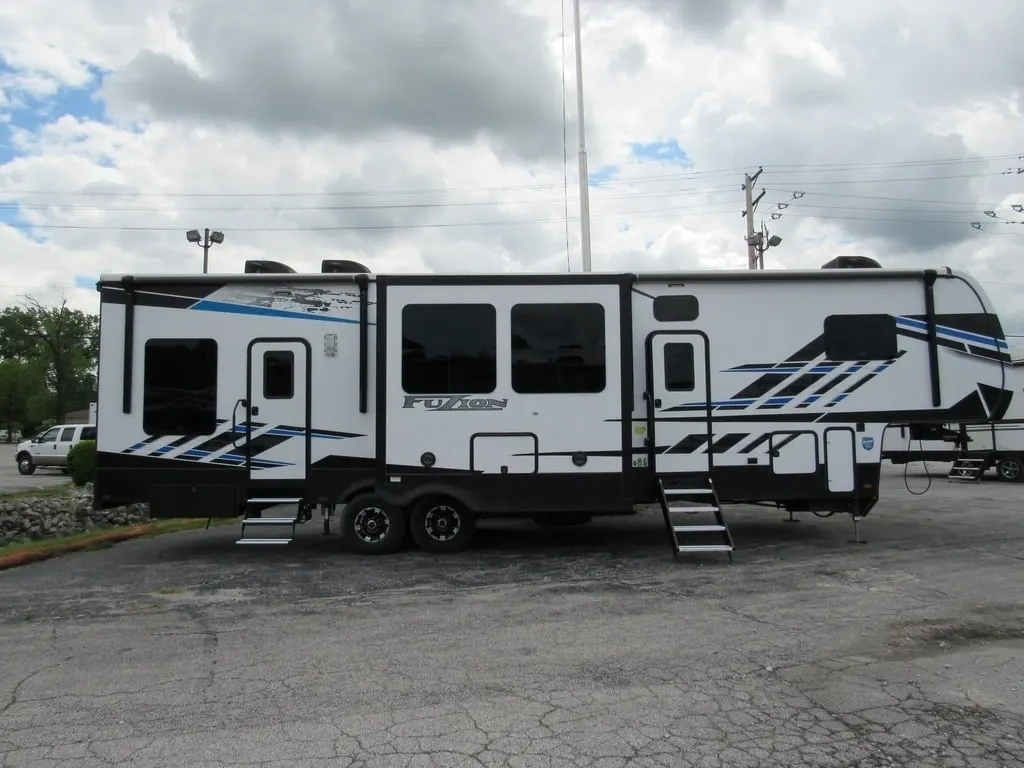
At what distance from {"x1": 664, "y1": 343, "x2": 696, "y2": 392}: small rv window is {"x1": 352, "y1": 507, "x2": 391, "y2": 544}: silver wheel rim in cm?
356

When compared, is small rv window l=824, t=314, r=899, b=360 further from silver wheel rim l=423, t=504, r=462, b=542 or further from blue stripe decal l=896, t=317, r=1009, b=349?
silver wheel rim l=423, t=504, r=462, b=542

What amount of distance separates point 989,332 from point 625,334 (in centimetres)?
431

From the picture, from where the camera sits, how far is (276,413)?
8562mm

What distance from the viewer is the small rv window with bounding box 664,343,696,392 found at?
866 cm

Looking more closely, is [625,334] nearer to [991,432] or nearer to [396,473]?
[396,473]

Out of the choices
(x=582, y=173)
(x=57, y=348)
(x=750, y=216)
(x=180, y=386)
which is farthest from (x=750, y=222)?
(x=57, y=348)

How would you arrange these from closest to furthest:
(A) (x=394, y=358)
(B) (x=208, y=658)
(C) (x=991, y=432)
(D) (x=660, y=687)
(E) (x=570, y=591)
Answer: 1. (D) (x=660, y=687)
2. (B) (x=208, y=658)
3. (E) (x=570, y=591)
4. (A) (x=394, y=358)
5. (C) (x=991, y=432)

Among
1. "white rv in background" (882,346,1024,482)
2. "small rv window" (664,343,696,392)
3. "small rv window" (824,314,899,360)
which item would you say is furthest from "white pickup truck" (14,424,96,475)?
"white rv in background" (882,346,1024,482)

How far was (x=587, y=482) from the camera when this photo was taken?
844cm

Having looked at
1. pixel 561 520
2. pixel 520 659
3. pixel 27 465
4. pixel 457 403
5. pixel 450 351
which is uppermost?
pixel 450 351

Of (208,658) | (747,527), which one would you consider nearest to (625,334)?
(747,527)

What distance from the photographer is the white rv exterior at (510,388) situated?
844cm

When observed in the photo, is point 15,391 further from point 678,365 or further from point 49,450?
point 678,365

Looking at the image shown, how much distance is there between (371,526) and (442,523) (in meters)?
0.79
